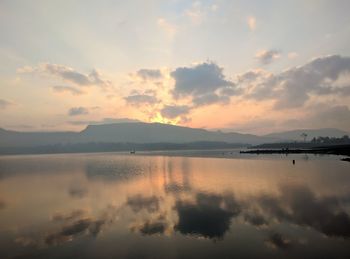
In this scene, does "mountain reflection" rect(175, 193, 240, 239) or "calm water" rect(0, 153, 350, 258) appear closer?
"calm water" rect(0, 153, 350, 258)

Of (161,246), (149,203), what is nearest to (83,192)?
(149,203)

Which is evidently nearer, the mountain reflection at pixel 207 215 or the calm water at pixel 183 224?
the calm water at pixel 183 224

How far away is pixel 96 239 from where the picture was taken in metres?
19.9

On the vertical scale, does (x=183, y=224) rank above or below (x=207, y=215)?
below

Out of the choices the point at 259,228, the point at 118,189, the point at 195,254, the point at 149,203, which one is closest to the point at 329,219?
the point at 259,228

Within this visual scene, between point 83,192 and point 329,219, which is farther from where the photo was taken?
point 83,192

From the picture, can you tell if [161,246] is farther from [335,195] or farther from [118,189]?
[118,189]

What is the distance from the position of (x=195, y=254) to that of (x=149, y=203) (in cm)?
1571

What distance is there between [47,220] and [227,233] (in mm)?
15129

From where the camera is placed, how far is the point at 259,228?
21375 mm

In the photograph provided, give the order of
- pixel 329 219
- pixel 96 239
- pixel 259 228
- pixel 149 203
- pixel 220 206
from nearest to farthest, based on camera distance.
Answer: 1. pixel 96 239
2. pixel 259 228
3. pixel 329 219
4. pixel 220 206
5. pixel 149 203

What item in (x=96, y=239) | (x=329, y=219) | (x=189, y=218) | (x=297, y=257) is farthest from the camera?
(x=189, y=218)

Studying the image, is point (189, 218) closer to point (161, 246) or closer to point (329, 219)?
point (161, 246)

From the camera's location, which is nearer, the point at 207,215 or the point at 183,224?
the point at 183,224
